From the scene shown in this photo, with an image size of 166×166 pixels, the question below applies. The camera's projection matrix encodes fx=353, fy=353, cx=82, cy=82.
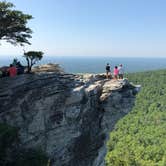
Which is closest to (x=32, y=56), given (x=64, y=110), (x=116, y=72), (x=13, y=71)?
(x=13, y=71)

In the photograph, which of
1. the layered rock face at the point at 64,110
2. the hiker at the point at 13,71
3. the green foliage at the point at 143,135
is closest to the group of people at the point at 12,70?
the hiker at the point at 13,71

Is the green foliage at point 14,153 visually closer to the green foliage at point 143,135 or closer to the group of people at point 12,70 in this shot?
the group of people at point 12,70

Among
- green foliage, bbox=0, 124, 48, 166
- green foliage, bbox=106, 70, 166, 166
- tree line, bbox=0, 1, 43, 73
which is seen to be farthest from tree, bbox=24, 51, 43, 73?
green foliage, bbox=106, 70, 166, 166

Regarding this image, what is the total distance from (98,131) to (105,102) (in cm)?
278

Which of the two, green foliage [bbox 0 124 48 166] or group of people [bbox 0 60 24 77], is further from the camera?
group of people [bbox 0 60 24 77]

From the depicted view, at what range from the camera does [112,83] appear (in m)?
30.2

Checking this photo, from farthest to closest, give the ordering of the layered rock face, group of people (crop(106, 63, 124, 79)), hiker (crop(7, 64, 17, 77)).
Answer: group of people (crop(106, 63, 124, 79)) → hiker (crop(7, 64, 17, 77)) → the layered rock face

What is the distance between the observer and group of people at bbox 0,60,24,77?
29391 millimetres

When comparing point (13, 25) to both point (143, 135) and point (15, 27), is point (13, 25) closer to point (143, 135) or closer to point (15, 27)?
point (15, 27)

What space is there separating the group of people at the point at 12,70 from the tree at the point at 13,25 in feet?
6.93

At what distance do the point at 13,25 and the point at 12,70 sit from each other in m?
3.73

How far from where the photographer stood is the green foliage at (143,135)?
80.7m

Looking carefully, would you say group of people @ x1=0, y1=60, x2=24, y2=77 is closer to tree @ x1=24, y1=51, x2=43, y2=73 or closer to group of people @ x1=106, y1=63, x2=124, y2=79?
tree @ x1=24, y1=51, x2=43, y2=73

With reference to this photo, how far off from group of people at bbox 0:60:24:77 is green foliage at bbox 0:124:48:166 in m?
7.10
